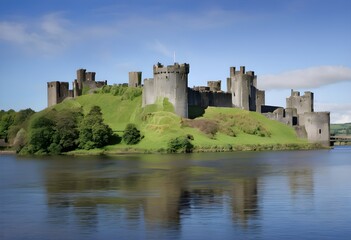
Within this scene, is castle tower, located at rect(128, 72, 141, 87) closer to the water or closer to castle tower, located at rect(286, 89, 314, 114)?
castle tower, located at rect(286, 89, 314, 114)

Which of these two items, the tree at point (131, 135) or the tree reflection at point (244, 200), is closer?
the tree reflection at point (244, 200)

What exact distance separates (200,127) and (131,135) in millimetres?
9764

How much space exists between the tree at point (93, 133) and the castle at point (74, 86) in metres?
30.1

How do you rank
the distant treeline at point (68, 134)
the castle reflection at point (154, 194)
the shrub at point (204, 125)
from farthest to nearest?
the shrub at point (204, 125) < the distant treeline at point (68, 134) < the castle reflection at point (154, 194)

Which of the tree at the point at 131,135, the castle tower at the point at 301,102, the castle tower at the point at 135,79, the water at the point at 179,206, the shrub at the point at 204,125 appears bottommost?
the water at the point at 179,206

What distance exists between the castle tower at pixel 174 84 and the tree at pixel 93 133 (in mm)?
12004

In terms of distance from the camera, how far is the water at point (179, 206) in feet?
60.5


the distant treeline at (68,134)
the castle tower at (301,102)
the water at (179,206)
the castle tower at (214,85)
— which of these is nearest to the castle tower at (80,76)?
the castle tower at (214,85)

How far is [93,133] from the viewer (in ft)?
238

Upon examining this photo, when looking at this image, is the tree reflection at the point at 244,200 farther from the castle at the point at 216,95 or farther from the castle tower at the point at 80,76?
the castle tower at the point at 80,76

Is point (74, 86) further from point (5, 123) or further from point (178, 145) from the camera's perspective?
point (178, 145)

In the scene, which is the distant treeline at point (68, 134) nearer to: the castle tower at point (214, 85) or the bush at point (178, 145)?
the bush at point (178, 145)

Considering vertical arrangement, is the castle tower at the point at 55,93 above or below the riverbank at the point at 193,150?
above

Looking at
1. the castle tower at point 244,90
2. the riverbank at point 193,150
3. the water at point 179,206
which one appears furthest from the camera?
the castle tower at point 244,90
